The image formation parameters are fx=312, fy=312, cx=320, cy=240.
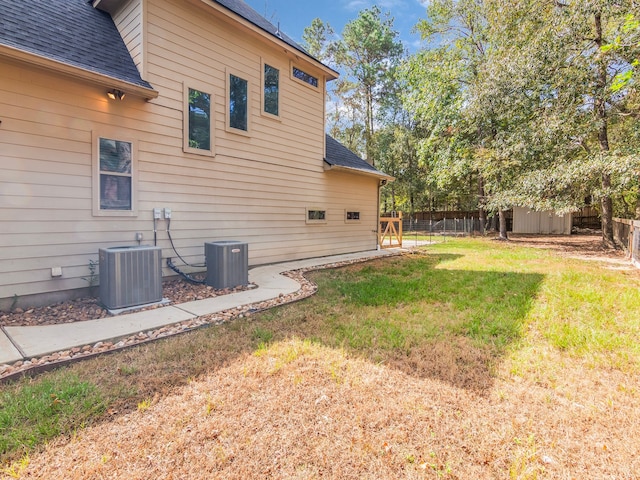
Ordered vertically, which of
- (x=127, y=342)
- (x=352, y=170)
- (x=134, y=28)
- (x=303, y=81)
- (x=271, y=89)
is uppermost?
(x=303, y=81)

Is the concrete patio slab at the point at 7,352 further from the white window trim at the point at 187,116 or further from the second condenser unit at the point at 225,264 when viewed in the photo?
the white window trim at the point at 187,116

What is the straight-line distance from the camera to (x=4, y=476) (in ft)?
5.09

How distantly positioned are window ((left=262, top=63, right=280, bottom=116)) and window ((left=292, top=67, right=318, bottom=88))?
63 cm

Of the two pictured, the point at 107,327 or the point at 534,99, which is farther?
the point at 534,99

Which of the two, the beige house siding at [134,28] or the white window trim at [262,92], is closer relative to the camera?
the beige house siding at [134,28]

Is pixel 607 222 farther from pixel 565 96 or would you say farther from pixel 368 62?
pixel 368 62

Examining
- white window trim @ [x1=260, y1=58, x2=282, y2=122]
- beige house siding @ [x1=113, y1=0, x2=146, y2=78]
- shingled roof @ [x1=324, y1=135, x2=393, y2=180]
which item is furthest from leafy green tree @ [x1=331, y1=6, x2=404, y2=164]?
beige house siding @ [x1=113, y1=0, x2=146, y2=78]

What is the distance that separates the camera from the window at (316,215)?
8203mm

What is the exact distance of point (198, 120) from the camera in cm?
569

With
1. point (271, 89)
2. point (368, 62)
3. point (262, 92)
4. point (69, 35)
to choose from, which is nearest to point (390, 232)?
point (271, 89)

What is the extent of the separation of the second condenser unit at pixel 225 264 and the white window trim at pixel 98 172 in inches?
50.9

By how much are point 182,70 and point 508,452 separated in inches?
256

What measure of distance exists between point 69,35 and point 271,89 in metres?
3.55

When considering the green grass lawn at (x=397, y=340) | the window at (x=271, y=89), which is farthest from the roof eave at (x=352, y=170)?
the green grass lawn at (x=397, y=340)
